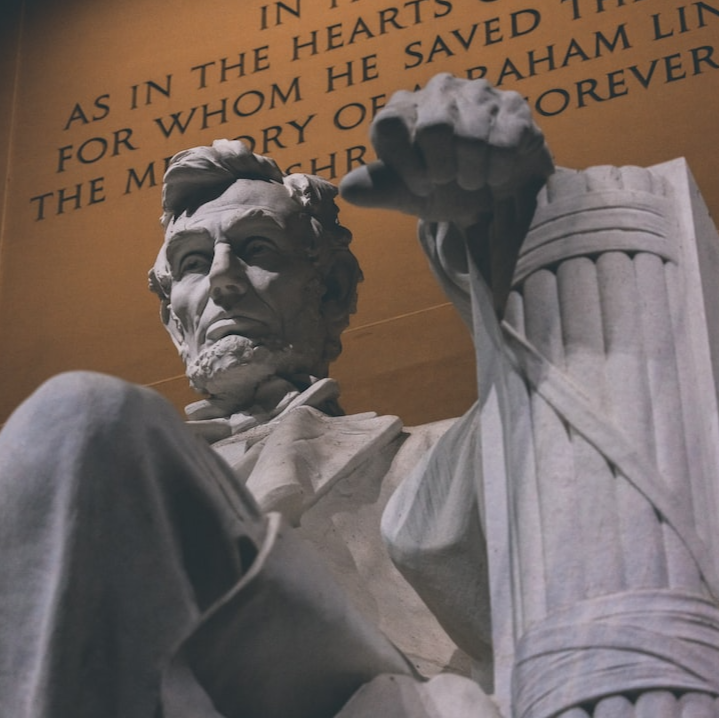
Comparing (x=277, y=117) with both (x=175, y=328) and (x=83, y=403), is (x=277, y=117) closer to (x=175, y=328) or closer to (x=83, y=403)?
(x=175, y=328)

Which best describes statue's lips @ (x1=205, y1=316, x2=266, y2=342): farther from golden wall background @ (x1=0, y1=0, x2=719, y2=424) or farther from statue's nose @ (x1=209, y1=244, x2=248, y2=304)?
golden wall background @ (x1=0, y1=0, x2=719, y2=424)

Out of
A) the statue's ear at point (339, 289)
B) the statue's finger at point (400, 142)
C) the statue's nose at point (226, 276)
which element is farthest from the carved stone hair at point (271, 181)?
the statue's finger at point (400, 142)

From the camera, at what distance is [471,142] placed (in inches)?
87.4

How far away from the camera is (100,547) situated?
192cm

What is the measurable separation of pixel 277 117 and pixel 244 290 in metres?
1.63

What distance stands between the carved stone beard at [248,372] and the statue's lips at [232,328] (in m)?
0.01

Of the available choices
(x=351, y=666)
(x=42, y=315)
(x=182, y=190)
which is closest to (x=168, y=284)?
(x=182, y=190)

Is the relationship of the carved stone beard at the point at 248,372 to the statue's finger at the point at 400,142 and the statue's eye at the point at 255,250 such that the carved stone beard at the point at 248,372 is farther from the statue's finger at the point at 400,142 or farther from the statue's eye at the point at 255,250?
the statue's finger at the point at 400,142

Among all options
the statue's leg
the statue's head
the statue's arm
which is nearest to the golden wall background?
the statue's head

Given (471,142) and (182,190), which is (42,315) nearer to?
(182,190)

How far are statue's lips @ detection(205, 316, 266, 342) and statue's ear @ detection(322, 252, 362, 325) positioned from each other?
0.69 feet

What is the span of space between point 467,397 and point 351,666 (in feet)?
7.65

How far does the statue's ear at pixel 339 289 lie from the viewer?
12.3ft

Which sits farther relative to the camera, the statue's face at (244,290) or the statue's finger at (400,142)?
the statue's face at (244,290)
